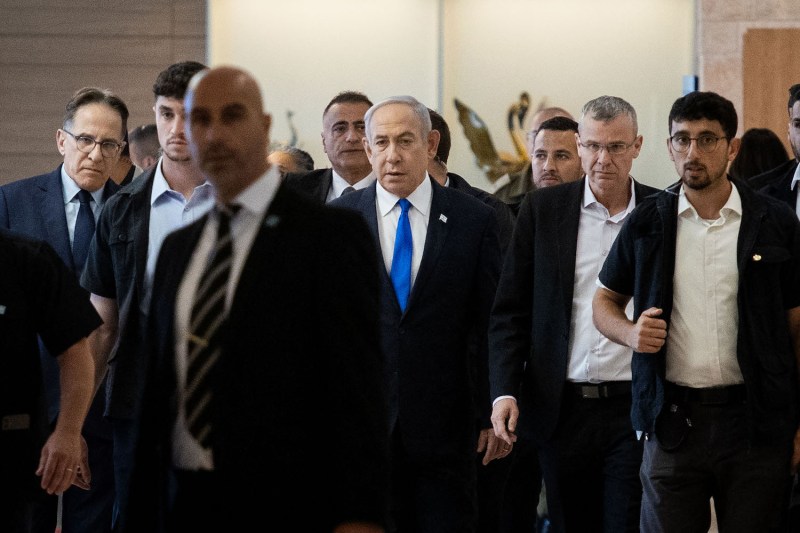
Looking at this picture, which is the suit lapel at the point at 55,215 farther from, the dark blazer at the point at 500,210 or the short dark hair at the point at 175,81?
the dark blazer at the point at 500,210

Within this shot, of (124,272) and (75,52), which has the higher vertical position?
(75,52)

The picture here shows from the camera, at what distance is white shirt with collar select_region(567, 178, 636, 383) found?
4953mm

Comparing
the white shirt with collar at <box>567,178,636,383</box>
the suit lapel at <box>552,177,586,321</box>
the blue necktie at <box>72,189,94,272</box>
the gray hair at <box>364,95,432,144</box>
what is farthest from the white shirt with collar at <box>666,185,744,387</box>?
the blue necktie at <box>72,189,94,272</box>

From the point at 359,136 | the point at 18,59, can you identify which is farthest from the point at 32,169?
the point at 359,136

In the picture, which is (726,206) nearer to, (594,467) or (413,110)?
(594,467)

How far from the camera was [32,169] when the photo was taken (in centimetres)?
977

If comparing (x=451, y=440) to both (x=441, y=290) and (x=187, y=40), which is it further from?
(x=187, y=40)

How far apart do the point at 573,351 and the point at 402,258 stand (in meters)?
0.69

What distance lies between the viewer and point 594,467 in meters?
5.02

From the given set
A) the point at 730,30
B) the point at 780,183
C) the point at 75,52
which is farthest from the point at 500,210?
the point at 75,52

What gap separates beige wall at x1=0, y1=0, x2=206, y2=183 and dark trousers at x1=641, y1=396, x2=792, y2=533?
19.5ft

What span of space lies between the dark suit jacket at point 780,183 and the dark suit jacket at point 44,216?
2.66 metres

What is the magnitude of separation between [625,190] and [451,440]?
1124 mm

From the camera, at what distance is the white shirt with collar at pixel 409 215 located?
16.2ft
